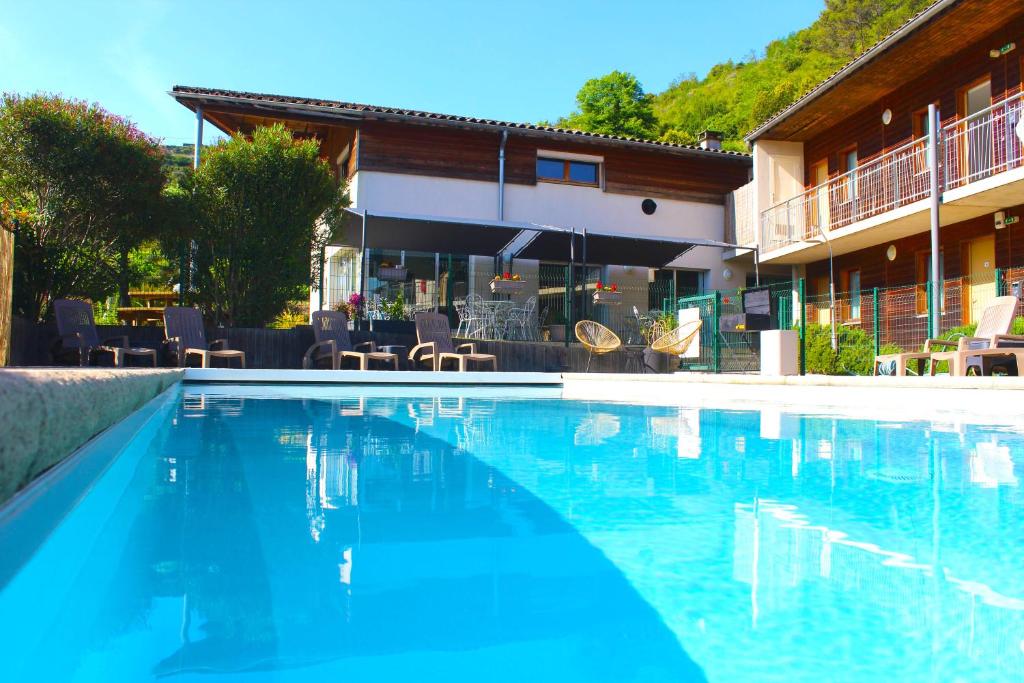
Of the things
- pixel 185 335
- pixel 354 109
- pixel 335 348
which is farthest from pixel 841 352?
pixel 185 335

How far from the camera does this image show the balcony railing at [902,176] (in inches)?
494

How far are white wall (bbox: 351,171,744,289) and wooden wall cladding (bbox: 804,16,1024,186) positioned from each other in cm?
300

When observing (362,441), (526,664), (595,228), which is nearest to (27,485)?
(526,664)

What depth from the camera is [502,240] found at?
15.4m

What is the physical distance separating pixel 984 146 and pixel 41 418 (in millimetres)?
14995

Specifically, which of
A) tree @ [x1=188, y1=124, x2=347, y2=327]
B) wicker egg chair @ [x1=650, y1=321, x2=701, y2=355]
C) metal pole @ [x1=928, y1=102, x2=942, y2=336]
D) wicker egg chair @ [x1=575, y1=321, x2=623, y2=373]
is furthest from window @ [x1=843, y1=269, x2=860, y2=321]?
tree @ [x1=188, y1=124, x2=347, y2=327]

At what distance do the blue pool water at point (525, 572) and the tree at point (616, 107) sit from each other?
37.1m

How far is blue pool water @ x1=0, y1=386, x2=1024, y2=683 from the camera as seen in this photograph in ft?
4.10

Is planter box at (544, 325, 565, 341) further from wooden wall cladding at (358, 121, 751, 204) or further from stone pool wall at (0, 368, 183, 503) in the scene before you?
stone pool wall at (0, 368, 183, 503)

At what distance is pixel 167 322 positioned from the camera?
10.4 meters

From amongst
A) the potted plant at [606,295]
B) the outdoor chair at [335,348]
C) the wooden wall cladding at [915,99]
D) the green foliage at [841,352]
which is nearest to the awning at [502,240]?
the potted plant at [606,295]

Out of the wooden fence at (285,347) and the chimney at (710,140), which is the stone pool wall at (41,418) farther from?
the chimney at (710,140)

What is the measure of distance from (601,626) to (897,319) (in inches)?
567

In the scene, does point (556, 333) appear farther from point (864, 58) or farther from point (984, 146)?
point (984, 146)
